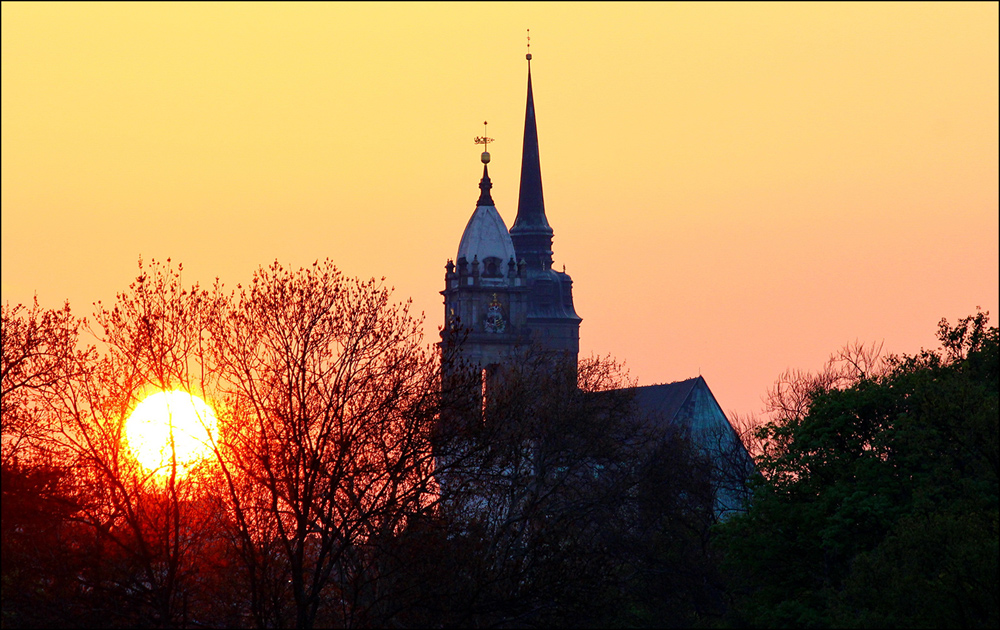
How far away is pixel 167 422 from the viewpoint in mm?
34875

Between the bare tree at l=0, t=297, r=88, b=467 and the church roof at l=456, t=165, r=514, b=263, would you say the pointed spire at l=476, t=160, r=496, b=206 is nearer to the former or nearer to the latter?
the church roof at l=456, t=165, r=514, b=263

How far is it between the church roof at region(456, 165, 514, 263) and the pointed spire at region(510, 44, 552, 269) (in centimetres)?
3112

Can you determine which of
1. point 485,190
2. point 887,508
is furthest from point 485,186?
point 887,508

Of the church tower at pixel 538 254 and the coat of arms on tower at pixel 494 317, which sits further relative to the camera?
the church tower at pixel 538 254

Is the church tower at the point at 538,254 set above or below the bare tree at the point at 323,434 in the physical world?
above

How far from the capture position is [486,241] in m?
134

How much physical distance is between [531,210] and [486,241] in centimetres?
3539

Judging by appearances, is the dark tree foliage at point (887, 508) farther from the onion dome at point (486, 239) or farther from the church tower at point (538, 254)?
the church tower at point (538, 254)

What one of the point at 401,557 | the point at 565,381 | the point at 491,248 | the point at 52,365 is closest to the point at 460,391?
the point at 401,557

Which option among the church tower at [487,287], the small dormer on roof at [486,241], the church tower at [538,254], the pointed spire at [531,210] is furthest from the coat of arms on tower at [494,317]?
the pointed spire at [531,210]

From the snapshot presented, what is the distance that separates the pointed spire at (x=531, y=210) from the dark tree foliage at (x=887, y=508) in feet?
390

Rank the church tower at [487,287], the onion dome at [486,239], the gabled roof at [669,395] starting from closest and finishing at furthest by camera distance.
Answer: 1. the gabled roof at [669,395]
2. the church tower at [487,287]
3. the onion dome at [486,239]

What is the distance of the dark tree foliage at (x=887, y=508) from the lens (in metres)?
34.5

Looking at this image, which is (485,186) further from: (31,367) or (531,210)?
(31,367)
